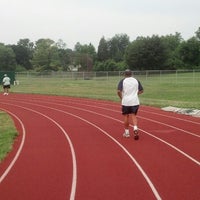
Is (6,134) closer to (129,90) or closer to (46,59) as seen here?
(129,90)

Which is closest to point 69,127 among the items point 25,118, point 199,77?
point 25,118

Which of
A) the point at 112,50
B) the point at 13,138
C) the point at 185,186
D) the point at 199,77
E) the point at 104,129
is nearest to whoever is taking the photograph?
the point at 185,186

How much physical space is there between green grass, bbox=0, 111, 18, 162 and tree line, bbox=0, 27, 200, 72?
232 feet

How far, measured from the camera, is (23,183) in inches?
311

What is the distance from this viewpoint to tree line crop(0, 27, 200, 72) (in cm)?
8812

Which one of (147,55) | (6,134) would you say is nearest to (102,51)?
(147,55)

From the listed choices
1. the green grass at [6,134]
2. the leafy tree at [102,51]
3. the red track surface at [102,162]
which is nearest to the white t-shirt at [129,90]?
the red track surface at [102,162]

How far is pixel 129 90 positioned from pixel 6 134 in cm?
365

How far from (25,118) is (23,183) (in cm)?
1116

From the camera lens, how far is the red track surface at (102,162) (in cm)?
724

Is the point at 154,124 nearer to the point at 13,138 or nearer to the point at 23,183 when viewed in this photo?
the point at 13,138

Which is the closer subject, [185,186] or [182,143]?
[185,186]

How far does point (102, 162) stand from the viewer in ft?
31.3

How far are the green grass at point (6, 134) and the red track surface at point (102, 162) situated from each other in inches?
7.9
